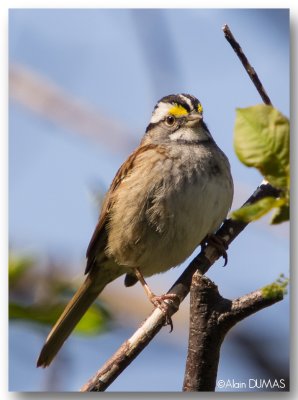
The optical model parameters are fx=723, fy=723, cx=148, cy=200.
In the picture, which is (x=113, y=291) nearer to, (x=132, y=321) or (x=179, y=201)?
(x=132, y=321)

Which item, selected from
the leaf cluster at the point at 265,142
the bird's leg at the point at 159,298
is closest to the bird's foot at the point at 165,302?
the bird's leg at the point at 159,298

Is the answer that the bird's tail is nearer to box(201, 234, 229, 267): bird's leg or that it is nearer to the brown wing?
the brown wing

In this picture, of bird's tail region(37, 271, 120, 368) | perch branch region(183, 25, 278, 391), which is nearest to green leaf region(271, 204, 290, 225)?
perch branch region(183, 25, 278, 391)

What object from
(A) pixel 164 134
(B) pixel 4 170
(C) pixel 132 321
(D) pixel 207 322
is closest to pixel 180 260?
(C) pixel 132 321

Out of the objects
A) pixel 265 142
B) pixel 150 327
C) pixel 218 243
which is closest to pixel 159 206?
pixel 218 243

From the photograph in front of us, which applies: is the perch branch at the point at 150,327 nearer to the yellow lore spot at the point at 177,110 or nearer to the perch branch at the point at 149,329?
the perch branch at the point at 149,329
